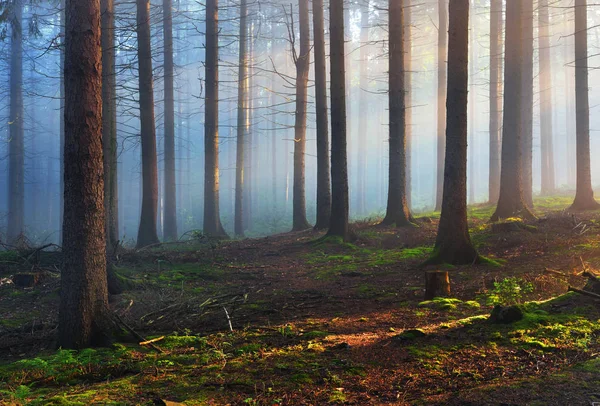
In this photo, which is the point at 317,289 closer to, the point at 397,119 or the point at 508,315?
the point at 508,315

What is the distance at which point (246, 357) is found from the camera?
16.9ft

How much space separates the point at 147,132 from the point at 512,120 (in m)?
13.0

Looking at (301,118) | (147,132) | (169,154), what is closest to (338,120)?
(301,118)

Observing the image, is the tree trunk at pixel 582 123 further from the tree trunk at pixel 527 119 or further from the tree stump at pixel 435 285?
the tree stump at pixel 435 285

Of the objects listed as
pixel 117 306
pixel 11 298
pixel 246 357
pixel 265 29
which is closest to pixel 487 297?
pixel 246 357

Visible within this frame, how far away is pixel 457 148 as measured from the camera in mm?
10078

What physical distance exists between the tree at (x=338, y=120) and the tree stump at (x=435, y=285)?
7.03 metres

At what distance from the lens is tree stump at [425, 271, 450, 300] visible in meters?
7.88

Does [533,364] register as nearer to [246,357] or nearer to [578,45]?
[246,357]

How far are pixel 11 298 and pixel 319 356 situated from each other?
23.2 feet

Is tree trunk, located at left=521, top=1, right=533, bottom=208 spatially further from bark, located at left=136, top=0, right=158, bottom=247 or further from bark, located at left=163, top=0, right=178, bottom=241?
bark, located at left=163, top=0, right=178, bottom=241

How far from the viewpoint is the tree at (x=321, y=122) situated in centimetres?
1773

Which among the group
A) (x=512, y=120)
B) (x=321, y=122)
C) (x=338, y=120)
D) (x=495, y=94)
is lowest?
(x=338, y=120)

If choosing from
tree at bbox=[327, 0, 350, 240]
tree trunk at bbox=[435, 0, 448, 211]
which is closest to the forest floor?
tree at bbox=[327, 0, 350, 240]
